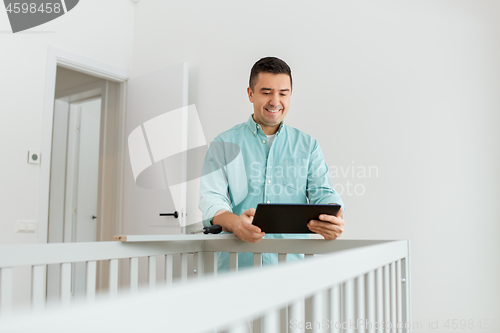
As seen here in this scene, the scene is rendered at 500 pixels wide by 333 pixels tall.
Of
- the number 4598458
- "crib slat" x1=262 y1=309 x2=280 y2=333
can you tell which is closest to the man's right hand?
"crib slat" x1=262 y1=309 x2=280 y2=333

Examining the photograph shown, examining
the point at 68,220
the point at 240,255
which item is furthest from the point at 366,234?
the point at 68,220

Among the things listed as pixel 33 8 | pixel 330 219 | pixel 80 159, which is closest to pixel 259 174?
pixel 330 219

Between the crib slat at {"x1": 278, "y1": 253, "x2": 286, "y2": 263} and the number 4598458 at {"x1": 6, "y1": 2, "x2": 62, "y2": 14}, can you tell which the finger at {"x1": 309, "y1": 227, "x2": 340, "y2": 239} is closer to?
the crib slat at {"x1": 278, "y1": 253, "x2": 286, "y2": 263}

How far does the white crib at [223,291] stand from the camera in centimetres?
33

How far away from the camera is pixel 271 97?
63.9 inches

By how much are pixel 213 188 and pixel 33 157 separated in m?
1.83

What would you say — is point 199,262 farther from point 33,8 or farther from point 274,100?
point 33,8

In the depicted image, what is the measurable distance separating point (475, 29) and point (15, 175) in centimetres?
271

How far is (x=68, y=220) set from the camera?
4.01 metres

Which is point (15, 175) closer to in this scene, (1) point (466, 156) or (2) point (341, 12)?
(2) point (341, 12)

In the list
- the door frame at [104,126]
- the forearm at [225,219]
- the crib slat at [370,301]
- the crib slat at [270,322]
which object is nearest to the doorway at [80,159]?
the door frame at [104,126]

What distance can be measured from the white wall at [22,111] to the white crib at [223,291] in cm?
176

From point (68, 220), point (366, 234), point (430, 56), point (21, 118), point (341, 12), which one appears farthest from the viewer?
point (68, 220)

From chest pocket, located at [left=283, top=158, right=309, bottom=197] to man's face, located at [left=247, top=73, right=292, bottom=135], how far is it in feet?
0.56
